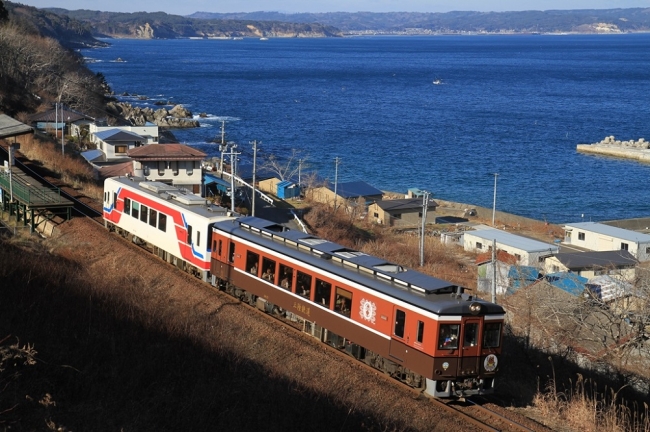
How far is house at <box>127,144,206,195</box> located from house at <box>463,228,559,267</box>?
1161cm

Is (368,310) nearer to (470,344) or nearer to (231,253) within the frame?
(470,344)

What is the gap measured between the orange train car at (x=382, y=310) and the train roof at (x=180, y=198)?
2305 millimetres

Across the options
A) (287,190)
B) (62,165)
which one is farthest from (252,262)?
(287,190)

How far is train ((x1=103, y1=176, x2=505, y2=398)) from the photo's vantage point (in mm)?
10953

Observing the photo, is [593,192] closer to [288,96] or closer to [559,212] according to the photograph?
[559,212]

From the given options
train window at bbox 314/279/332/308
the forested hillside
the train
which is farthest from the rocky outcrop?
train window at bbox 314/279/332/308

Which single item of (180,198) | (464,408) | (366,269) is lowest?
(464,408)

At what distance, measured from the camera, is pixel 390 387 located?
11336 millimetres

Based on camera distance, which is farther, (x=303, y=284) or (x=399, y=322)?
(x=303, y=284)

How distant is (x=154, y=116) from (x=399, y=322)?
6170cm

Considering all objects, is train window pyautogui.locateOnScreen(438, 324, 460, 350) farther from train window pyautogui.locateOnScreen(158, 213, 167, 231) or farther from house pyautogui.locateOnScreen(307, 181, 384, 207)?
house pyautogui.locateOnScreen(307, 181, 384, 207)

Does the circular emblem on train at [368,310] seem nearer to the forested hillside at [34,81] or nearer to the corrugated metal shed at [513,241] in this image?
the corrugated metal shed at [513,241]

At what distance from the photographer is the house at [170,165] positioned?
100 ft

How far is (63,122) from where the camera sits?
4109cm
